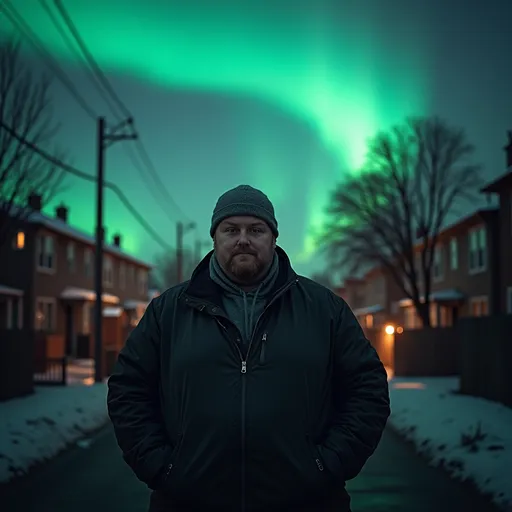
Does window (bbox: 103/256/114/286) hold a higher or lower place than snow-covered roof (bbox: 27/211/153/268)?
lower

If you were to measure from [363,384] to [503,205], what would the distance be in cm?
2388

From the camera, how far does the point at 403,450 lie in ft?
36.0

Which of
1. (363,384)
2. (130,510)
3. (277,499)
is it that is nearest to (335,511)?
(277,499)

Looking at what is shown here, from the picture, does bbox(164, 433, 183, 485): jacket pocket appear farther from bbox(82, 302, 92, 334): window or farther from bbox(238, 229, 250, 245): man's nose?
bbox(82, 302, 92, 334): window

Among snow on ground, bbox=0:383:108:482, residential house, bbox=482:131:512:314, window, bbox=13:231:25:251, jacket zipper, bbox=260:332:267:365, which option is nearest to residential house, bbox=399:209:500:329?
residential house, bbox=482:131:512:314

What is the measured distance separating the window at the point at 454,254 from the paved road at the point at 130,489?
2467 cm

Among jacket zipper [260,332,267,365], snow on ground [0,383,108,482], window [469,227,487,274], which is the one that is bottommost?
snow on ground [0,383,108,482]

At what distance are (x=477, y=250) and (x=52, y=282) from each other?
1881cm

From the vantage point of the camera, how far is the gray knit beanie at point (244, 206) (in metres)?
3.53

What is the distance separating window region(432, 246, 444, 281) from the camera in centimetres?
3675

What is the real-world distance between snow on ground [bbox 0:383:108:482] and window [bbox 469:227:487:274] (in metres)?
16.9

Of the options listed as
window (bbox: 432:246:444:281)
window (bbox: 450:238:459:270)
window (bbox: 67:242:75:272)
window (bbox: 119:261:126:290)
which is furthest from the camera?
window (bbox: 119:261:126:290)

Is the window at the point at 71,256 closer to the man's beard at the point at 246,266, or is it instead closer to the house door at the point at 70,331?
the house door at the point at 70,331

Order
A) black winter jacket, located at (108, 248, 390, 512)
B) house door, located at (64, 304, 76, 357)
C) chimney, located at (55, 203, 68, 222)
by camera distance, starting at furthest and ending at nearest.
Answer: chimney, located at (55, 203, 68, 222), house door, located at (64, 304, 76, 357), black winter jacket, located at (108, 248, 390, 512)
